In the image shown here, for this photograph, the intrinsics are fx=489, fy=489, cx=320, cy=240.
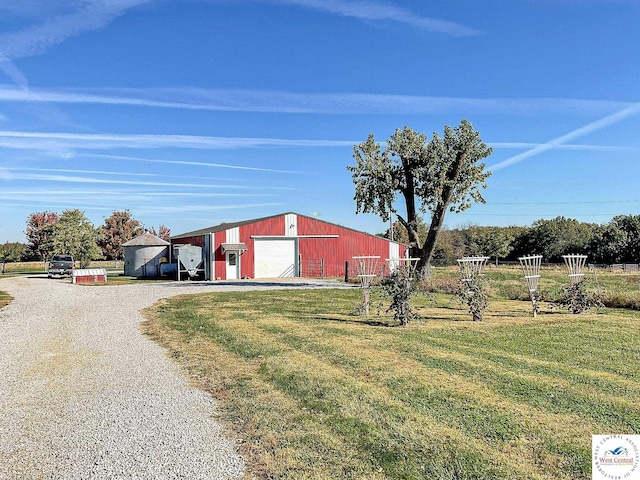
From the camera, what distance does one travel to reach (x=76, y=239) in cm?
3900

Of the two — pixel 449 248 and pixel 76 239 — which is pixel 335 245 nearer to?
pixel 76 239

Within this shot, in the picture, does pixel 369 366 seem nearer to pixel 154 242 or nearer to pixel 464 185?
pixel 464 185

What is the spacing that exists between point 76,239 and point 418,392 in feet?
129

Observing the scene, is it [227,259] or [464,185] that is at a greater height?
[464,185]

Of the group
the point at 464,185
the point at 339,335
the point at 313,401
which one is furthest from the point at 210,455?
the point at 464,185

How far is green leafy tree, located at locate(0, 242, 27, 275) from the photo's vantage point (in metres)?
54.0

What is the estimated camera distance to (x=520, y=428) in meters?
4.29

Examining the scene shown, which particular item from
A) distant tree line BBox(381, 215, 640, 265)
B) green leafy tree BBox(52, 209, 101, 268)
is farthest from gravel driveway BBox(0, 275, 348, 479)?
distant tree line BBox(381, 215, 640, 265)

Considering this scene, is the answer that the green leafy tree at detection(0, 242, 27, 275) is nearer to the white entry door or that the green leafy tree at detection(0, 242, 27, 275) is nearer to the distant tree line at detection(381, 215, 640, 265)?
the white entry door

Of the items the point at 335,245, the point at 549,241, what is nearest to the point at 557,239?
the point at 549,241

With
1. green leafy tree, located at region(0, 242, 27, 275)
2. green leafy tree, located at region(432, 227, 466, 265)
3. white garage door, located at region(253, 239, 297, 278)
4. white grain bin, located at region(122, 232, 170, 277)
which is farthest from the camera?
green leafy tree, located at region(0, 242, 27, 275)

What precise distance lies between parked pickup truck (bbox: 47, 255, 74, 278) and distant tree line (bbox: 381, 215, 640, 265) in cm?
2931

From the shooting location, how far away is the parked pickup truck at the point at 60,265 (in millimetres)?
33094

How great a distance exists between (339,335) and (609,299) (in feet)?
32.6
